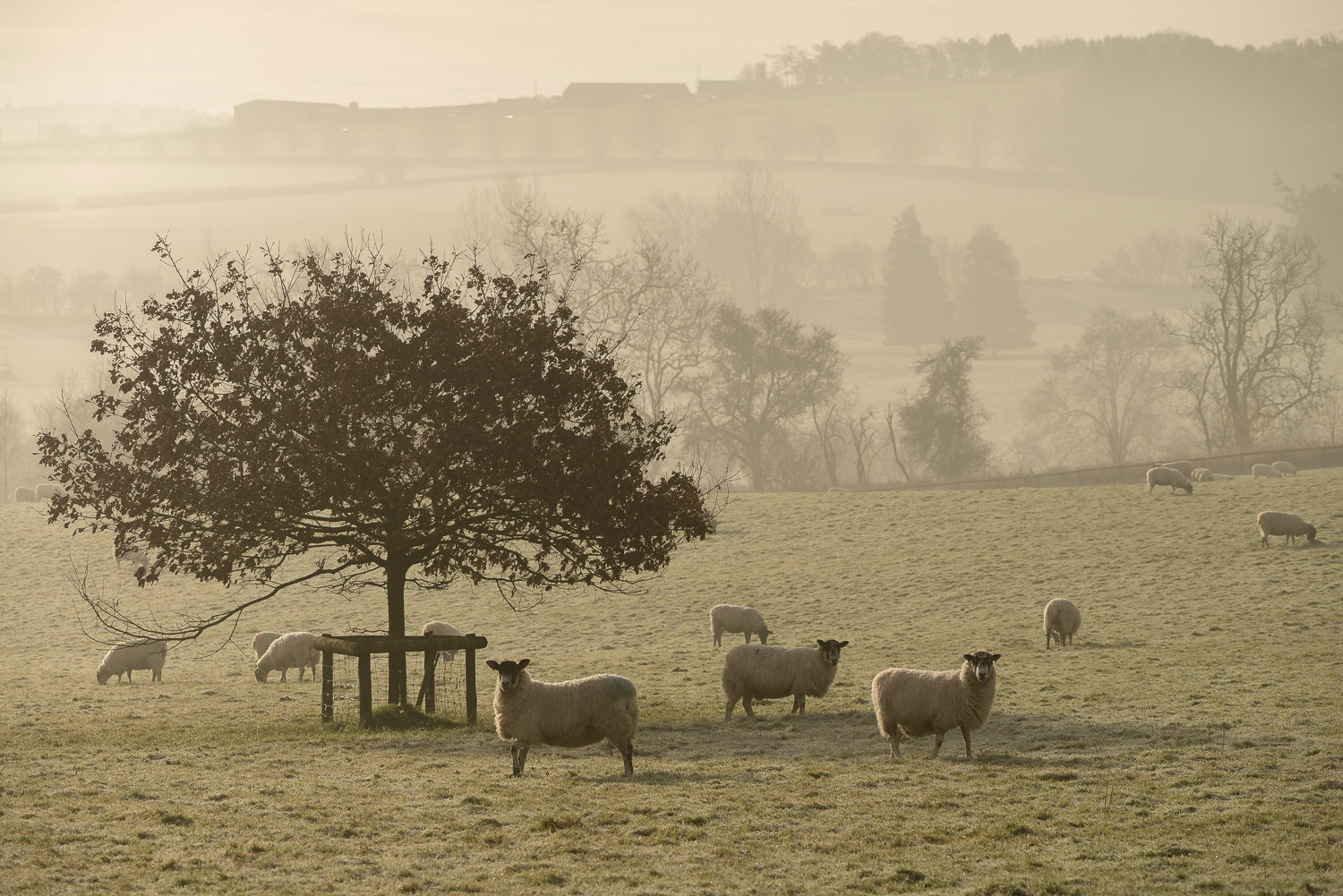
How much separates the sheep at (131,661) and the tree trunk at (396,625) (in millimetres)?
10412

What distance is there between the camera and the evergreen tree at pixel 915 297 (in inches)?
5207

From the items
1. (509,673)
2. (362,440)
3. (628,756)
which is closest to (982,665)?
(628,756)

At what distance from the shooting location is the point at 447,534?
72.4 ft

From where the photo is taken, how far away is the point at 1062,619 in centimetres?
2920

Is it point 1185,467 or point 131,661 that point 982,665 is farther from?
point 1185,467

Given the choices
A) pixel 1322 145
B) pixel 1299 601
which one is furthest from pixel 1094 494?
pixel 1322 145

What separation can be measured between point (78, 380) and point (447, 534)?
4455 inches

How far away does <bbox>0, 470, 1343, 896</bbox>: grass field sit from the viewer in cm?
1153

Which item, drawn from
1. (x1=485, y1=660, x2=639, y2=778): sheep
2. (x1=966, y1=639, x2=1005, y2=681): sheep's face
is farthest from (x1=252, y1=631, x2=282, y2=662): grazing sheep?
(x1=966, y1=639, x2=1005, y2=681): sheep's face

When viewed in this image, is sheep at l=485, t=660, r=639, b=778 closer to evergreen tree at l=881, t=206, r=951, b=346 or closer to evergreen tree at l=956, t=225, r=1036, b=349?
evergreen tree at l=956, t=225, r=1036, b=349

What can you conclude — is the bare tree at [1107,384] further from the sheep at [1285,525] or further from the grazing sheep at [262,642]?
the grazing sheep at [262,642]

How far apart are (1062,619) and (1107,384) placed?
77.1 meters

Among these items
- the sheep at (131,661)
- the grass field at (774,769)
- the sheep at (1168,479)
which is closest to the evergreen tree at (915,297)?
the sheep at (1168,479)

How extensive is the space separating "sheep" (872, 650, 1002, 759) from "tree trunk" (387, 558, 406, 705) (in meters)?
8.92
